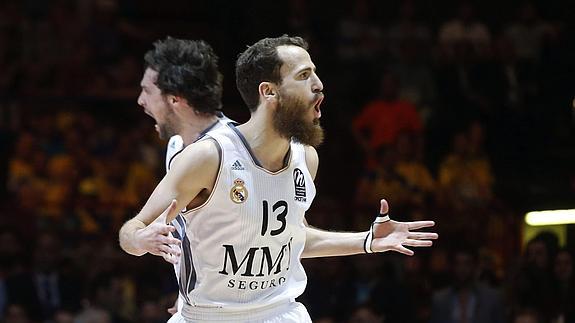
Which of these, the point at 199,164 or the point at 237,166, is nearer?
the point at 199,164

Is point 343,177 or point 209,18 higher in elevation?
point 209,18

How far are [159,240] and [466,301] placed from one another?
4.82 m

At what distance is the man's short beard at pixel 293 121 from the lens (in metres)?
5.10

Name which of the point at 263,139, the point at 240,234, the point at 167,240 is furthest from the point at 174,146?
the point at 167,240

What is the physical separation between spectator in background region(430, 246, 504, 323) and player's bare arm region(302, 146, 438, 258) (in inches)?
138

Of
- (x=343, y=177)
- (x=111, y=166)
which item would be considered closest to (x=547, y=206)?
(x=343, y=177)

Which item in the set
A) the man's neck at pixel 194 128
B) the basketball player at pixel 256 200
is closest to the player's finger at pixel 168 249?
the basketball player at pixel 256 200

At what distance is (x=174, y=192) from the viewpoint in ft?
16.0

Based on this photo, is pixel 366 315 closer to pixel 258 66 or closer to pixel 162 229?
pixel 258 66

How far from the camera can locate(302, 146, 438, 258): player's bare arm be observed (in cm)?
523

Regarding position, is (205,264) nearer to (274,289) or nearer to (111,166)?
(274,289)

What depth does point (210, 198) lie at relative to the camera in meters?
5.02

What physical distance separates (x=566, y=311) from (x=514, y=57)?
14.2 ft

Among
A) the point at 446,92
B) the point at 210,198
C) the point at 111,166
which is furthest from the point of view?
the point at 446,92
